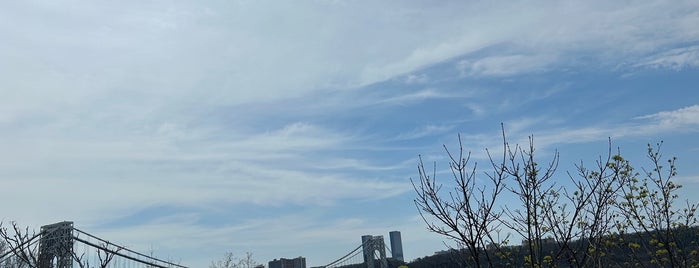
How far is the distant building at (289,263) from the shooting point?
56441 millimetres

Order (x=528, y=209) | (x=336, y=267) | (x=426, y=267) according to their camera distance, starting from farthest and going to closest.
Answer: (x=336, y=267) → (x=426, y=267) → (x=528, y=209)

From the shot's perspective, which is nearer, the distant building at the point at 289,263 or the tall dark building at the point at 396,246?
the tall dark building at the point at 396,246

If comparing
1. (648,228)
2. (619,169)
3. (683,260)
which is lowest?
(683,260)

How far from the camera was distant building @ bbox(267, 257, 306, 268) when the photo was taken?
5644 cm

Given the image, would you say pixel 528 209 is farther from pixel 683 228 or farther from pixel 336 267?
pixel 336 267

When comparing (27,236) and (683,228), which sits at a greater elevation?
(27,236)

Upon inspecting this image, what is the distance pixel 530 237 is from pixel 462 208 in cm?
64

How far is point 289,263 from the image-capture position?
2311 inches

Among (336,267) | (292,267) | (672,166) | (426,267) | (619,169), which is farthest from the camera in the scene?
(292,267)

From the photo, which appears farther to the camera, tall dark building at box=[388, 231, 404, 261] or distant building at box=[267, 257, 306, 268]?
distant building at box=[267, 257, 306, 268]

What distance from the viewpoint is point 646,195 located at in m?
7.94

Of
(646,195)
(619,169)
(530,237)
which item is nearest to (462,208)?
(530,237)

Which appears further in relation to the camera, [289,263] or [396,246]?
[289,263]

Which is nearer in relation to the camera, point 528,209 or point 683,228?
point 528,209
